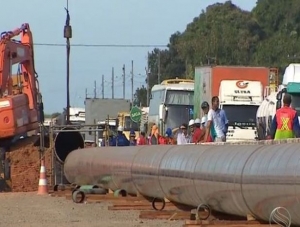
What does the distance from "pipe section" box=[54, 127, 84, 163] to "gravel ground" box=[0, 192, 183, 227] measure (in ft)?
23.8

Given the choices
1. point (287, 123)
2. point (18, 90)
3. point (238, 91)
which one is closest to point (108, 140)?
point (18, 90)

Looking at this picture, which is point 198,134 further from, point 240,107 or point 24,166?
point 240,107

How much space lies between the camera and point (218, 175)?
13773mm

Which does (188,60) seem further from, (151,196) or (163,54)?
(151,196)

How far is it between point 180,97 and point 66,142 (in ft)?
47.1

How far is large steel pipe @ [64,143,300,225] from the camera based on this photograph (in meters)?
Result: 11.4

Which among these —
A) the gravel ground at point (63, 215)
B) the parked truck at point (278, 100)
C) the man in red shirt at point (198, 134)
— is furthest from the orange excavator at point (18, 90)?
the parked truck at point (278, 100)

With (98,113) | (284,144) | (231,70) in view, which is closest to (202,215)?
(284,144)

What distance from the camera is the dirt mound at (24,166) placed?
27109mm

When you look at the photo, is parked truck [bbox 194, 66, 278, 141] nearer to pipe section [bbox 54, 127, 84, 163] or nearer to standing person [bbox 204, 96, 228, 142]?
pipe section [bbox 54, 127, 84, 163]

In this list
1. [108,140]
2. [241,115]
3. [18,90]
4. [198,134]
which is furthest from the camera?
[241,115]

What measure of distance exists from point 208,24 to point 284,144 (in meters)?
83.9

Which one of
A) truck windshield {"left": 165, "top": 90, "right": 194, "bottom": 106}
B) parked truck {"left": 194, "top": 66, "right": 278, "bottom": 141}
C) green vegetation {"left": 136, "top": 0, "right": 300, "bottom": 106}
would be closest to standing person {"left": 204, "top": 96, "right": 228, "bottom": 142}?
parked truck {"left": 194, "top": 66, "right": 278, "bottom": 141}

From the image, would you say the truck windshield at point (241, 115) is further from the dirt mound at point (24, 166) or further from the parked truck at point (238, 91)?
the dirt mound at point (24, 166)
